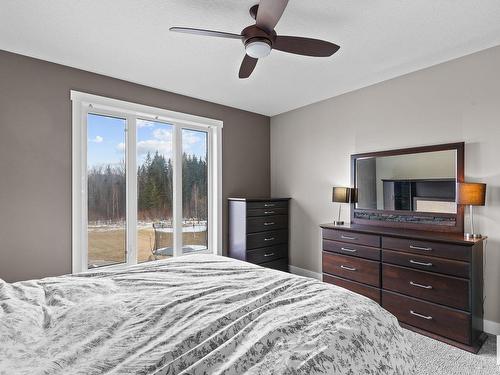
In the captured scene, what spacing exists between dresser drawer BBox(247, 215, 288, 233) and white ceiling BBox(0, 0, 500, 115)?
1.77 m

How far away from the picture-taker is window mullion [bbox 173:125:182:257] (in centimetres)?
383

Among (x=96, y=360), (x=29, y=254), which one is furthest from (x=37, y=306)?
(x=29, y=254)

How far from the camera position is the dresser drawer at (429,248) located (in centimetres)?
236

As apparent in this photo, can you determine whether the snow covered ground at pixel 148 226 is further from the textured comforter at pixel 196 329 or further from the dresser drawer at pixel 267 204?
the textured comforter at pixel 196 329

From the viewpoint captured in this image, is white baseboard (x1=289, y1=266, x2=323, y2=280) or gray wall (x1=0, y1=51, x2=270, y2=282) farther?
white baseboard (x1=289, y1=266, x2=323, y2=280)

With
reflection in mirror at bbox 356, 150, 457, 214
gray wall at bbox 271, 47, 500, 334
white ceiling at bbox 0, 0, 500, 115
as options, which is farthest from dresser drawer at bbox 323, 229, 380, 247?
white ceiling at bbox 0, 0, 500, 115

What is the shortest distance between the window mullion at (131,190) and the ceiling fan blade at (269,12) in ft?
7.27

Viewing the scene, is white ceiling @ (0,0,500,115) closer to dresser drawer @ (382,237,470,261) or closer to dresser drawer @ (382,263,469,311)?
dresser drawer @ (382,237,470,261)

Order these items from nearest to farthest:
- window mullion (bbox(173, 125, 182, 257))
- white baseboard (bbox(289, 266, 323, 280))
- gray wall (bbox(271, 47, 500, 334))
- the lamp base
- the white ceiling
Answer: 1. the white ceiling
2. the lamp base
3. gray wall (bbox(271, 47, 500, 334))
4. window mullion (bbox(173, 125, 182, 257))
5. white baseboard (bbox(289, 266, 323, 280))

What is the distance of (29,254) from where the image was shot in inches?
108

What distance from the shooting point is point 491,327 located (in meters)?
2.60

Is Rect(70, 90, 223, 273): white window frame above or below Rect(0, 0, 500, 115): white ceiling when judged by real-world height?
below

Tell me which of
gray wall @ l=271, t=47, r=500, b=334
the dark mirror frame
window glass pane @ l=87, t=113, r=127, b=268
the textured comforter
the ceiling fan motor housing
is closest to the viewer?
the textured comforter

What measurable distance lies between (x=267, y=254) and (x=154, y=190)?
5.85ft
